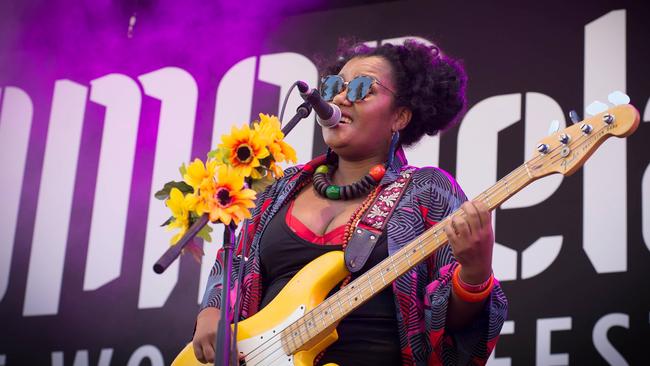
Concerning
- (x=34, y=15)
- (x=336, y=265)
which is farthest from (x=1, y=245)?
(x=336, y=265)

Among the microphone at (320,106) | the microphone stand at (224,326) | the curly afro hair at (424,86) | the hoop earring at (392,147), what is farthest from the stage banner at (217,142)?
the microphone stand at (224,326)

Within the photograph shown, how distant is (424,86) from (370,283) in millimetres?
949

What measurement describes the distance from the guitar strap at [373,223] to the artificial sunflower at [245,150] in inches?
17.9

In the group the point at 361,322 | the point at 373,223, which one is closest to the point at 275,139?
the point at 373,223

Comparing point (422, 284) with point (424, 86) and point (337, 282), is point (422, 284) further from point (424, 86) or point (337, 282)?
point (424, 86)

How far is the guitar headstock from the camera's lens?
2.69 meters

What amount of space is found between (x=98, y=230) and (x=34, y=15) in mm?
1459

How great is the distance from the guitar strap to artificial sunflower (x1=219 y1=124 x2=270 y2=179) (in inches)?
17.9

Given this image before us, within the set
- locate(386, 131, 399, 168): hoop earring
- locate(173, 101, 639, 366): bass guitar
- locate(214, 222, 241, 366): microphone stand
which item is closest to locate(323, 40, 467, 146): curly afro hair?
locate(386, 131, 399, 168): hoop earring

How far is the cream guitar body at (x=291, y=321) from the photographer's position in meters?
2.88

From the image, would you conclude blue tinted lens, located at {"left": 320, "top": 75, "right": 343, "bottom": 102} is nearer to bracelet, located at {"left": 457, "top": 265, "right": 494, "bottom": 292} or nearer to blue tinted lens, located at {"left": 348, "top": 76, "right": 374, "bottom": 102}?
blue tinted lens, located at {"left": 348, "top": 76, "right": 374, "bottom": 102}

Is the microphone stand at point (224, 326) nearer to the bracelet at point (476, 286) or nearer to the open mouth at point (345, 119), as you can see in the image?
the bracelet at point (476, 286)

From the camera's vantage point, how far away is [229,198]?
2.56 metres

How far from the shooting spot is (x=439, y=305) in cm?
281
